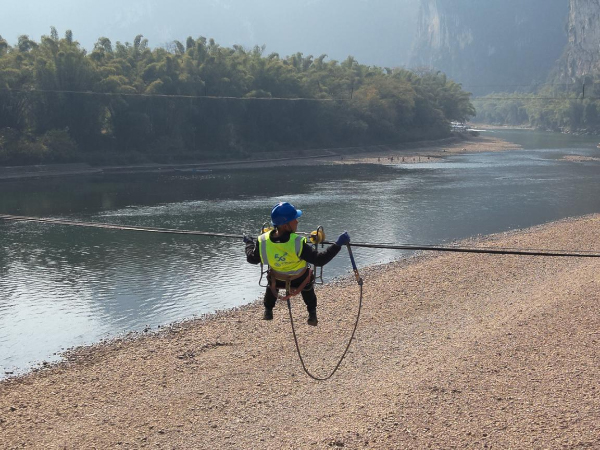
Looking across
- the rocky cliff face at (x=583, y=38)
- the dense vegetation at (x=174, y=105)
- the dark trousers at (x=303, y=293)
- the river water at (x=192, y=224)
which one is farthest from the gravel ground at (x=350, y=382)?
the rocky cliff face at (x=583, y=38)

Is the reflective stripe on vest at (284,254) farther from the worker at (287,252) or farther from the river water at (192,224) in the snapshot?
the river water at (192,224)

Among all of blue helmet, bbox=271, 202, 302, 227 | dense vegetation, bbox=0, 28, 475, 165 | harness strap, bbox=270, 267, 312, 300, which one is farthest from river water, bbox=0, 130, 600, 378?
blue helmet, bbox=271, 202, 302, 227

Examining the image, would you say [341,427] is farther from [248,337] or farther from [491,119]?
[491,119]

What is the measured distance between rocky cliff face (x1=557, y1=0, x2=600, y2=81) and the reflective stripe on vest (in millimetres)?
177994

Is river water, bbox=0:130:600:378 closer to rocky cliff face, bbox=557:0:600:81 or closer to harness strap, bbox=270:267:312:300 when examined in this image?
harness strap, bbox=270:267:312:300

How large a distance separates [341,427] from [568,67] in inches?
7715

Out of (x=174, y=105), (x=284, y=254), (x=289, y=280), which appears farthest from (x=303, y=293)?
(x=174, y=105)

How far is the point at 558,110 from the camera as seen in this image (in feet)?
428

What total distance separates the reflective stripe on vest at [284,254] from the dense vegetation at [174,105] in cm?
4822

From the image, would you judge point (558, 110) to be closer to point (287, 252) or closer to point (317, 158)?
point (317, 158)

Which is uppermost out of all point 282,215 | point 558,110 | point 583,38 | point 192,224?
point 583,38

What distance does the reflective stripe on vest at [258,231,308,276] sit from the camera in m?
6.33

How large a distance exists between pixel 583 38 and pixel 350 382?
188 meters

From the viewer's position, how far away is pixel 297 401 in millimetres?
10883
